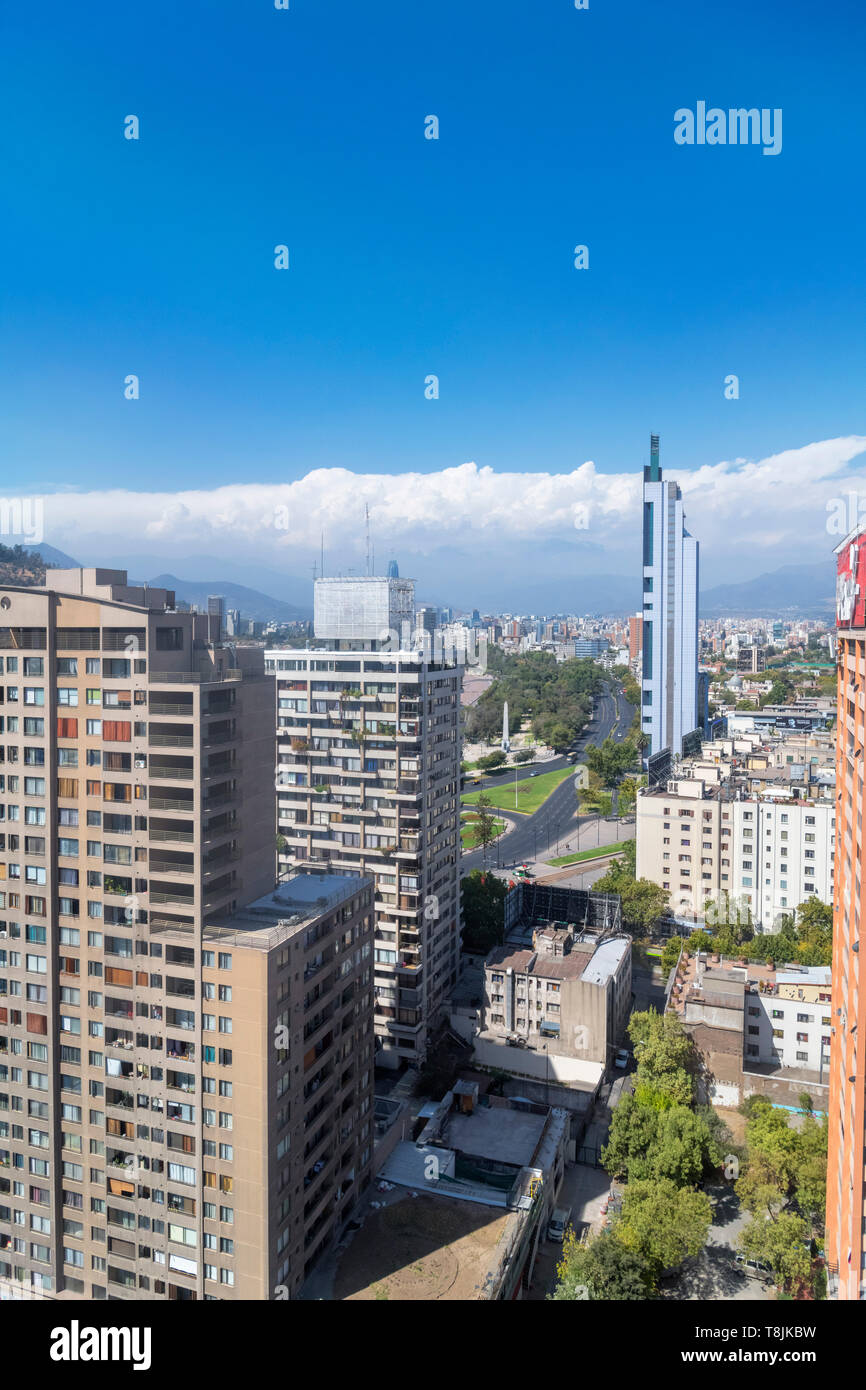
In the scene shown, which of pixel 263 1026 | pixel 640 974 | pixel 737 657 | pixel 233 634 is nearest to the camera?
pixel 263 1026

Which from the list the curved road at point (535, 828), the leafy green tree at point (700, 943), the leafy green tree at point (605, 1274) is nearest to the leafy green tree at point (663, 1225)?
the leafy green tree at point (605, 1274)

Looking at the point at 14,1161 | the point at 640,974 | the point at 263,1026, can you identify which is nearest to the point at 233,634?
the point at 263,1026

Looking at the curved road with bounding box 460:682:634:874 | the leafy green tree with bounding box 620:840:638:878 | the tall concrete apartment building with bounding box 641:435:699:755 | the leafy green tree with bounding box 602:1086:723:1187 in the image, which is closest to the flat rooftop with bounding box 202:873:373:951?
the leafy green tree with bounding box 602:1086:723:1187

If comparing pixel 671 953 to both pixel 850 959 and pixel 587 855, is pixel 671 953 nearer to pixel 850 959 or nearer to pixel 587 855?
pixel 587 855

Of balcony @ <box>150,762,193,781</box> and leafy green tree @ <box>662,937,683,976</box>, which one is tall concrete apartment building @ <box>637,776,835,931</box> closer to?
leafy green tree @ <box>662,937,683,976</box>

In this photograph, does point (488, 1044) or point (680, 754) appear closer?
point (488, 1044)
